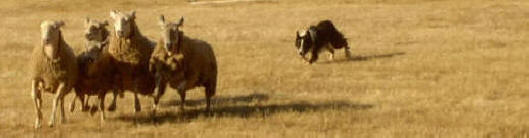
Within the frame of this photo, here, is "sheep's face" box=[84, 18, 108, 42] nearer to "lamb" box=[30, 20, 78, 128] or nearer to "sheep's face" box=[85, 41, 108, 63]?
"sheep's face" box=[85, 41, 108, 63]

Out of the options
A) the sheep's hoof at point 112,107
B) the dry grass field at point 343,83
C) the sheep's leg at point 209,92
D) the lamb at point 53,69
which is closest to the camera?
the lamb at point 53,69

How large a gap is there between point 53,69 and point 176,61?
222cm

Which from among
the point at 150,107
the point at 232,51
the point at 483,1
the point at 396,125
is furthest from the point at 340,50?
the point at 483,1

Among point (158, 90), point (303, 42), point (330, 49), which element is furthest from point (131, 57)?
point (330, 49)

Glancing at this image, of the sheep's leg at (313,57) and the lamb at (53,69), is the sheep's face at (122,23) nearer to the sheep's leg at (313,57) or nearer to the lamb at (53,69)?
the lamb at (53,69)

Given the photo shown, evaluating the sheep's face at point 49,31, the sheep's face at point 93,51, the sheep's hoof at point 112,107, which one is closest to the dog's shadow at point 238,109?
the sheep's hoof at point 112,107

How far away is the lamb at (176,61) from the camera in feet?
52.0

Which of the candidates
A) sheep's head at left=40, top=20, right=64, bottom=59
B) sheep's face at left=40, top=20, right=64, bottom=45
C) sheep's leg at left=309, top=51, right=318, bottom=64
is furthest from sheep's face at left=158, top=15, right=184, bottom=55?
sheep's leg at left=309, top=51, right=318, bottom=64

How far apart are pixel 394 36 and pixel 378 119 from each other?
22332mm

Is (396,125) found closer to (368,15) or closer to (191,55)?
(191,55)

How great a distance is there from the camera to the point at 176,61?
52.6ft

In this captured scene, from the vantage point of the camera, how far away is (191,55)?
16359 mm

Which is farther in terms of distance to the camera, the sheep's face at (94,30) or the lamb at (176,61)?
the sheep's face at (94,30)

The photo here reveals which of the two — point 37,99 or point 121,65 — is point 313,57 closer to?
point 121,65
